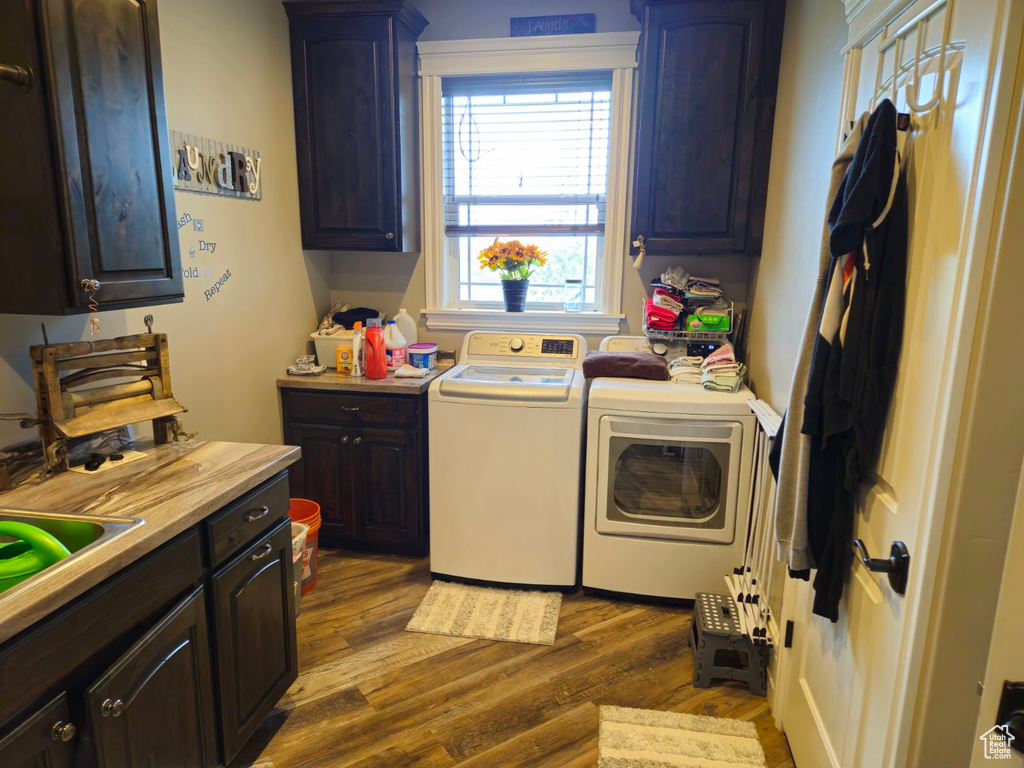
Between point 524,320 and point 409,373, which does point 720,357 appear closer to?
point 524,320

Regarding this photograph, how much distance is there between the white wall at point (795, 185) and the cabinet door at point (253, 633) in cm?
163

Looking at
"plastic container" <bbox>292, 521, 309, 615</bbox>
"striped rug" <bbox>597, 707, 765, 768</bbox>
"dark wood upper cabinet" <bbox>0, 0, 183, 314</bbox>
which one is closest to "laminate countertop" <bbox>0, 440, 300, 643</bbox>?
"dark wood upper cabinet" <bbox>0, 0, 183, 314</bbox>

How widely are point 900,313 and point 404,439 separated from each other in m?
2.16

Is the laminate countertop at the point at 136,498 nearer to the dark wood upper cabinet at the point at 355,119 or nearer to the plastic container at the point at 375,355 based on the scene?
the plastic container at the point at 375,355

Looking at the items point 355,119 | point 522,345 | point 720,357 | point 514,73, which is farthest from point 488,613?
point 514,73

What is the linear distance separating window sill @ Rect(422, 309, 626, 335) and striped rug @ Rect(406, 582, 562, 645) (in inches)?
51.7

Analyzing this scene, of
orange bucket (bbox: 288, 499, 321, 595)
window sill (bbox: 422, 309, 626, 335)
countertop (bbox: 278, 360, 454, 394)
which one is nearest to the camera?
orange bucket (bbox: 288, 499, 321, 595)

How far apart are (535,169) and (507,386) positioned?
4.15ft

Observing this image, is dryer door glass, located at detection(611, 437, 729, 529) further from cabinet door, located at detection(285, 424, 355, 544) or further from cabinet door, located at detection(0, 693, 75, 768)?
cabinet door, located at detection(0, 693, 75, 768)

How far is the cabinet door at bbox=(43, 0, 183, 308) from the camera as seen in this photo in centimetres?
148

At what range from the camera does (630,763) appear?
1908 mm

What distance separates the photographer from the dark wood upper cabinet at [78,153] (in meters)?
1.44

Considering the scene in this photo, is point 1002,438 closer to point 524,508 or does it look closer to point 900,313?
point 900,313

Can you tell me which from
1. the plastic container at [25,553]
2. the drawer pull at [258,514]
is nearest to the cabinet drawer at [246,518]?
the drawer pull at [258,514]
